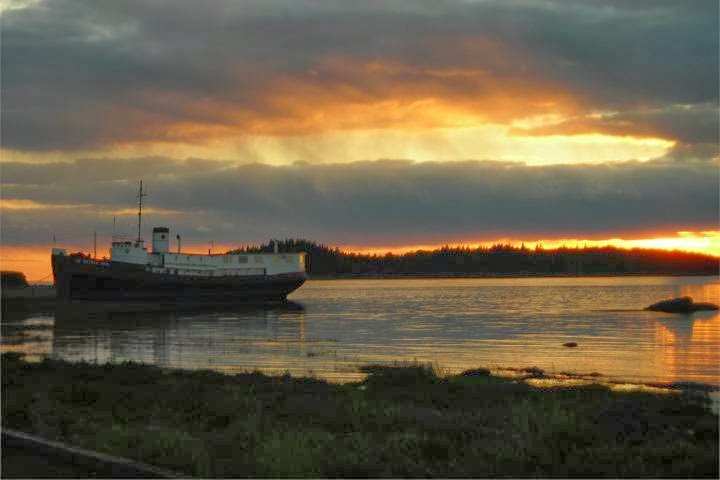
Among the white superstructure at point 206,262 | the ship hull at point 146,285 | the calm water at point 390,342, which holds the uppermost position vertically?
the white superstructure at point 206,262

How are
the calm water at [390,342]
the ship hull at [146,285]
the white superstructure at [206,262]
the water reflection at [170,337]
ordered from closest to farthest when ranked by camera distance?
the calm water at [390,342], the water reflection at [170,337], the ship hull at [146,285], the white superstructure at [206,262]

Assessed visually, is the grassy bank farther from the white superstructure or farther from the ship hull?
the white superstructure

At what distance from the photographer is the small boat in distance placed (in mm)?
67188

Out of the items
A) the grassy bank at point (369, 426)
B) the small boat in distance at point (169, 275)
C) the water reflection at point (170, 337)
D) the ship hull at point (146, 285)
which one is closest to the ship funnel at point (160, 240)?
the small boat in distance at point (169, 275)

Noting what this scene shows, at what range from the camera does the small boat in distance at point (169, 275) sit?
67.2m

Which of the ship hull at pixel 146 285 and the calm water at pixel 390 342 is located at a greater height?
the ship hull at pixel 146 285

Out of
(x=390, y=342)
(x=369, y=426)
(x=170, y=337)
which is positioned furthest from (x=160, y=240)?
(x=369, y=426)

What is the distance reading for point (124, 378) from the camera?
18406mm

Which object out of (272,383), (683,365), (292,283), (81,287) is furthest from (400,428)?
(292,283)

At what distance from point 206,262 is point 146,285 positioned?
9590 millimetres

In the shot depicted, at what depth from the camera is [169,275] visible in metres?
70.8

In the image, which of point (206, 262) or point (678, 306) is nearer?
point (678, 306)

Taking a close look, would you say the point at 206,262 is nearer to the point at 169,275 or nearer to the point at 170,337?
the point at 169,275

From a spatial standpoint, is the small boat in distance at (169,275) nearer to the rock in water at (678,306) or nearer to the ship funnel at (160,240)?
the ship funnel at (160,240)
